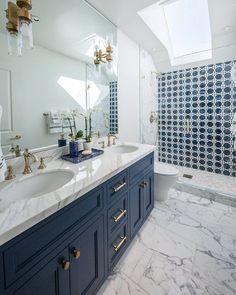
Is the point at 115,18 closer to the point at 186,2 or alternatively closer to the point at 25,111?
the point at 186,2

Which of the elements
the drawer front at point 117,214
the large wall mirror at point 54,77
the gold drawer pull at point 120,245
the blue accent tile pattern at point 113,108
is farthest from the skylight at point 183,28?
the gold drawer pull at point 120,245

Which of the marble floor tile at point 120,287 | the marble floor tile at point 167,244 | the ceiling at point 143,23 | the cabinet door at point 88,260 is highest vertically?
the ceiling at point 143,23

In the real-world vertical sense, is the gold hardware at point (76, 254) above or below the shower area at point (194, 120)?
below

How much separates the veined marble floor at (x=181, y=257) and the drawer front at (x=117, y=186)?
24.8 inches

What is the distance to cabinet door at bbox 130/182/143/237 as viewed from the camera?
1.57 meters

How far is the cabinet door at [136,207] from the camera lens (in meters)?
1.57

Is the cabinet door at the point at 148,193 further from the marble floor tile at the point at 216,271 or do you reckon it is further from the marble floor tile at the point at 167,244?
the marble floor tile at the point at 216,271

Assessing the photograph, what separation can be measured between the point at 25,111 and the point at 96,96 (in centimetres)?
90

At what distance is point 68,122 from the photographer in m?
1.73

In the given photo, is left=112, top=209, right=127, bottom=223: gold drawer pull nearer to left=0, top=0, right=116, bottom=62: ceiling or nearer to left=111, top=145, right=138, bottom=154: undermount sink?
left=111, top=145, right=138, bottom=154: undermount sink

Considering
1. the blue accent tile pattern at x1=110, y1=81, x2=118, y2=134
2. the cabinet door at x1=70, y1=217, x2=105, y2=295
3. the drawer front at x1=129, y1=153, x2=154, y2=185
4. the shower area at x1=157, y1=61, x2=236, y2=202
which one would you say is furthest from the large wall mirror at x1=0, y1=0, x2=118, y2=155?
the shower area at x1=157, y1=61, x2=236, y2=202

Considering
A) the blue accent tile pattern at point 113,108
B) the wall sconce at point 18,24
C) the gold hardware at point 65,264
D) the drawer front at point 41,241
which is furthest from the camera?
the blue accent tile pattern at point 113,108

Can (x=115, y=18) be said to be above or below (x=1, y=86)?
above

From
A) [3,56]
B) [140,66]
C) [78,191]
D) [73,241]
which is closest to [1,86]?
[3,56]
